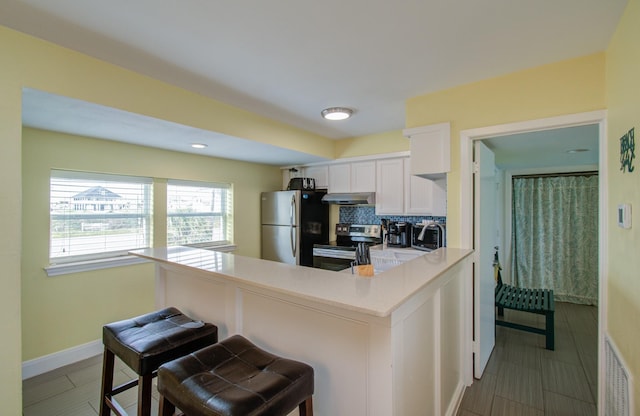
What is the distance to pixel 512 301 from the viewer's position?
10.8 ft

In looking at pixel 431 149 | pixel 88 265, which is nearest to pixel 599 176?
pixel 431 149

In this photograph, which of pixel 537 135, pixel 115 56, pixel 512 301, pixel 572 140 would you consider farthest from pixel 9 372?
pixel 572 140

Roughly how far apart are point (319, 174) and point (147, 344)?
3.32 m

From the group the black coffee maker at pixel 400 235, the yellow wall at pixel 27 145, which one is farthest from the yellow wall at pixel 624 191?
the yellow wall at pixel 27 145

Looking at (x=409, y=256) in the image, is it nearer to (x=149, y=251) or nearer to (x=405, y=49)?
(x=405, y=49)

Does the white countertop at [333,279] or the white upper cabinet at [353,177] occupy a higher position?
the white upper cabinet at [353,177]

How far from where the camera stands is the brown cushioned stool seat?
1.04 metres

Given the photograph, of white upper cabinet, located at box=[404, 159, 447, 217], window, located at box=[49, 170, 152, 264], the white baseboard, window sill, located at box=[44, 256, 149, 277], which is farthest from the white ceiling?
the white baseboard

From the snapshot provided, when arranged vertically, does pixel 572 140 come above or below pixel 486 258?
above

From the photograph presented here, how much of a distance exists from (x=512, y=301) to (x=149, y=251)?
12.0 ft

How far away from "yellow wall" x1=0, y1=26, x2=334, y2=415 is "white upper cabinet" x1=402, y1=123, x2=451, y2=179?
1493 millimetres

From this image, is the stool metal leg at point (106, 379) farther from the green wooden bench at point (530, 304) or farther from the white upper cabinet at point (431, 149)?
the green wooden bench at point (530, 304)

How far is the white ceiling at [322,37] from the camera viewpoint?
1.49 metres

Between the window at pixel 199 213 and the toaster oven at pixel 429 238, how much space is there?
8.14 ft
